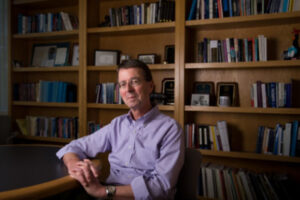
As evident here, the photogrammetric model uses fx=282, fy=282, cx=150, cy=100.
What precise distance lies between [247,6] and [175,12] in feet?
2.09

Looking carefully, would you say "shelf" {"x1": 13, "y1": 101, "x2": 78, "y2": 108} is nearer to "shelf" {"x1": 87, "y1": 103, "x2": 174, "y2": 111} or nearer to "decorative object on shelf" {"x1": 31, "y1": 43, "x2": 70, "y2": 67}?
"shelf" {"x1": 87, "y1": 103, "x2": 174, "y2": 111}

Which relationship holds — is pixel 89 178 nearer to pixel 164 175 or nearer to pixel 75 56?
pixel 164 175

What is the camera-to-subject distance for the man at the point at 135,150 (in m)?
1.19

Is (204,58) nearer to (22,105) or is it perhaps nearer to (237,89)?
(237,89)

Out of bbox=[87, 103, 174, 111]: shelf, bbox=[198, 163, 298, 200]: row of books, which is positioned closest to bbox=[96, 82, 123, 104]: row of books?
bbox=[87, 103, 174, 111]: shelf

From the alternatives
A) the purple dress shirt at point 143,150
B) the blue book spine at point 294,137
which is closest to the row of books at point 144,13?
the blue book spine at point 294,137

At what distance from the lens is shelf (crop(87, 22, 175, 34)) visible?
269 cm

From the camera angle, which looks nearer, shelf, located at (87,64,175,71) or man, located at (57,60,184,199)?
man, located at (57,60,184,199)

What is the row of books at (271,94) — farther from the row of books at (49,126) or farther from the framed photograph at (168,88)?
the row of books at (49,126)


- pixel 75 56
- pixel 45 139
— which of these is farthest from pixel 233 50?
pixel 45 139

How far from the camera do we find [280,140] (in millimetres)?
2365

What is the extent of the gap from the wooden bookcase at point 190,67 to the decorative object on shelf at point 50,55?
4.8 inches

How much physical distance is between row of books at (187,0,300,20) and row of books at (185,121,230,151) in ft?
3.22

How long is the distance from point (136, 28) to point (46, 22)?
1249 millimetres
